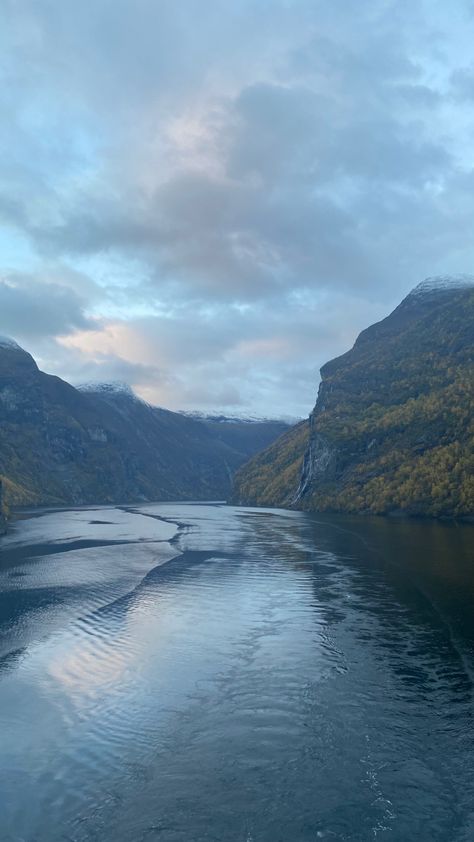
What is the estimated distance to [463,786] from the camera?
20500 millimetres

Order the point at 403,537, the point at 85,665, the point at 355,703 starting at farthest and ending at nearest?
the point at 403,537
the point at 85,665
the point at 355,703

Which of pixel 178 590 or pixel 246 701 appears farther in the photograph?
pixel 178 590

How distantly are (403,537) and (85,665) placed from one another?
266ft

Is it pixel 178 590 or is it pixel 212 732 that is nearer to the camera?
pixel 212 732

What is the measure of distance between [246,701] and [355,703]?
544 cm

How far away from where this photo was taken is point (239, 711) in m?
27.4

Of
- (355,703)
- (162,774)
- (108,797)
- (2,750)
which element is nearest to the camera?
(108,797)

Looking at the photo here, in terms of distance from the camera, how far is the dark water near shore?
19.1m

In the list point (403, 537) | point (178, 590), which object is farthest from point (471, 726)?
point (403, 537)

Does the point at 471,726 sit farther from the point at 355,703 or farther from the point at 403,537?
the point at 403,537

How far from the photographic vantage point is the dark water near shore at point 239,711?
62.7 feet

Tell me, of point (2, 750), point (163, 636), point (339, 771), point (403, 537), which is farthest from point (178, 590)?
point (403, 537)

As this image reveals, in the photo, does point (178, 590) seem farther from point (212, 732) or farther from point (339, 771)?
point (339, 771)

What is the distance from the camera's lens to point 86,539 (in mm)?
113750
